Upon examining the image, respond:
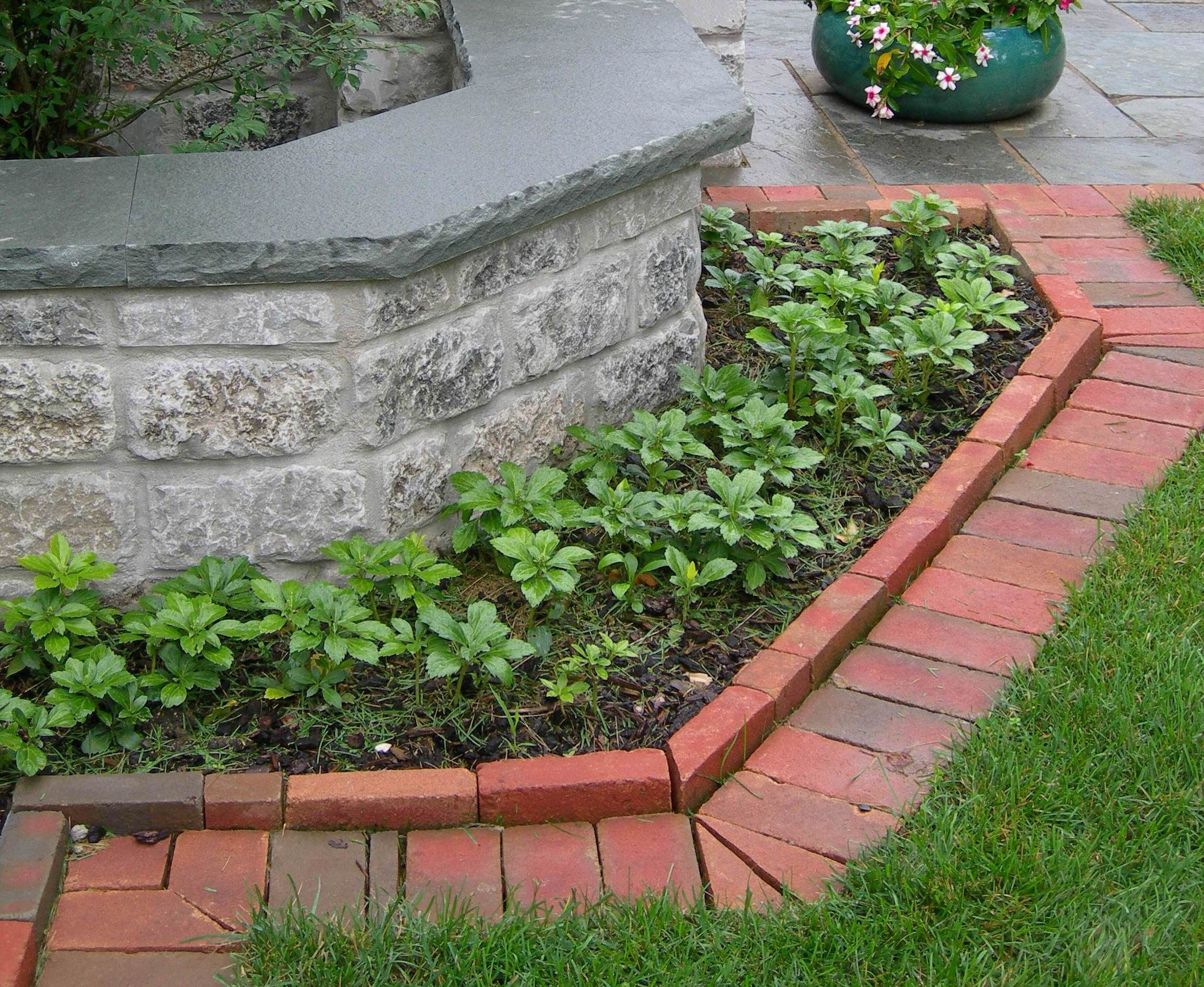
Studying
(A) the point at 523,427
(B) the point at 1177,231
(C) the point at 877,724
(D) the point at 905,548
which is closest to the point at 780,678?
(C) the point at 877,724

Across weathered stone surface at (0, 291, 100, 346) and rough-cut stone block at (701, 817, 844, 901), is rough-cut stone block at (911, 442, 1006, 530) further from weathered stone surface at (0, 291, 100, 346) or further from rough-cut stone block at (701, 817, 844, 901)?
weathered stone surface at (0, 291, 100, 346)

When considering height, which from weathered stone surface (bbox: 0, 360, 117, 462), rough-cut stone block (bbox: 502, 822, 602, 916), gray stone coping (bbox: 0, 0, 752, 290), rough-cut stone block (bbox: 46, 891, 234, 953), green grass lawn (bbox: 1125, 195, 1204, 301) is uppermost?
gray stone coping (bbox: 0, 0, 752, 290)

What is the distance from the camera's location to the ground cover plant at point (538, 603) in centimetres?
228

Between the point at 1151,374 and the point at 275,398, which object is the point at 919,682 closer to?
the point at 275,398

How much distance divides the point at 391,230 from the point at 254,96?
1024 mm

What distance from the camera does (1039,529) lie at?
113 inches

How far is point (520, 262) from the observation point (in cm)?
261

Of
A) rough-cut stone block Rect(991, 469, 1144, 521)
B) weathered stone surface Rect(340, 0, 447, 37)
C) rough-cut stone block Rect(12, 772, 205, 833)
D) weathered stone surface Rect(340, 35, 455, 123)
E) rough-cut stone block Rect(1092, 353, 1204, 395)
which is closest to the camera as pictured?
rough-cut stone block Rect(12, 772, 205, 833)

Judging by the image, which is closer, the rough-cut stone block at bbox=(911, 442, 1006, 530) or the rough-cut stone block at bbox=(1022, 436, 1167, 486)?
the rough-cut stone block at bbox=(911, 442, 1006, 530)

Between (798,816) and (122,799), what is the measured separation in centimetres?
107

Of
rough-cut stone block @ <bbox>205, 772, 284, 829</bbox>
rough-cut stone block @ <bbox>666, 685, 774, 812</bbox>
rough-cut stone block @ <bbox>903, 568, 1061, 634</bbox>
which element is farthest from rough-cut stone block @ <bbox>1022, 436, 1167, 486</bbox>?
rough-cut stone block @ <bbox>205, 772, 284, 829</bbox>

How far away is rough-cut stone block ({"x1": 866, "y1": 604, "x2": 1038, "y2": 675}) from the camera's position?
2.49 m

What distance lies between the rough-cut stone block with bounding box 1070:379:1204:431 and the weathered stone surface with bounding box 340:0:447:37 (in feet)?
6.58

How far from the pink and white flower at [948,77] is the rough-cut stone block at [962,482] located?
2.26 m
